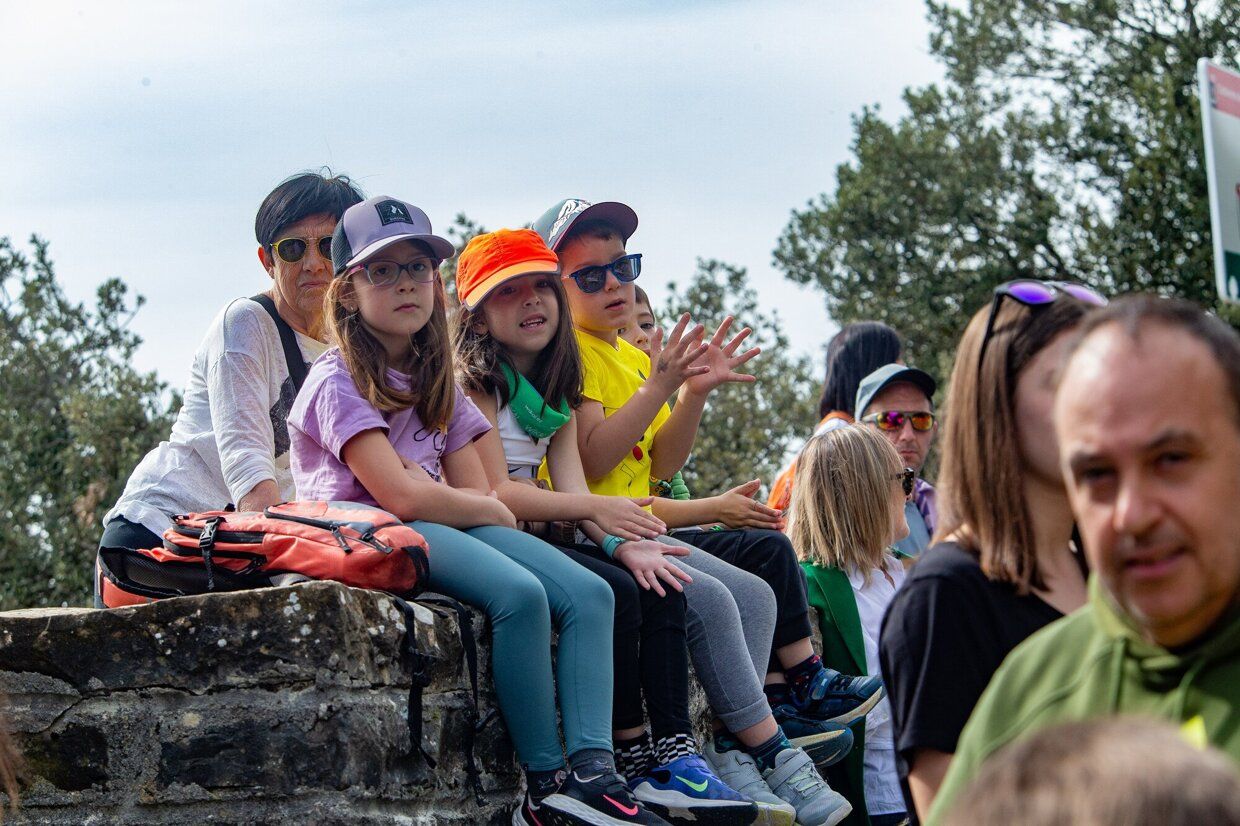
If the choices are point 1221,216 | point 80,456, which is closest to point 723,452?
point 80,456

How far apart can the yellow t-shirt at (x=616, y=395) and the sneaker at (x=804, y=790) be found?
1136mm

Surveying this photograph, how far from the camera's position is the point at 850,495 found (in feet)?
17.1

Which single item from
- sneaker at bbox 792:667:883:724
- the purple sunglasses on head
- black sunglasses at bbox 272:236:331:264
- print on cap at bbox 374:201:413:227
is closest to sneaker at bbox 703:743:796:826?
sneaker at bbox 792:667:883:724

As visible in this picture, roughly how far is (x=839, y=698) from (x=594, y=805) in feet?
4.79

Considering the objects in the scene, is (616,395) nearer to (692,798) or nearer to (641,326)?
(641,326)

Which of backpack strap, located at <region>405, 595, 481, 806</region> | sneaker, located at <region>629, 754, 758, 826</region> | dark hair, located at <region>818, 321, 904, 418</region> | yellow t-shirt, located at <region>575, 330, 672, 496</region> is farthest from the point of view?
dark hair, located at <region>818, 321, 904, 418</region>

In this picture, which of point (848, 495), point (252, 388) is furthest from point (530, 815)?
point (848, 495)

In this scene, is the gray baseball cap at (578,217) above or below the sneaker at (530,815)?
above

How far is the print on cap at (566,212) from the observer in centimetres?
535

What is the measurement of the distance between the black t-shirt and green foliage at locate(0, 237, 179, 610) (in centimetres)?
1229

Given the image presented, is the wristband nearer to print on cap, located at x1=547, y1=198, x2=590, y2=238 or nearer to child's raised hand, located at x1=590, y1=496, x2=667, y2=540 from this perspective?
child's raised hand, located at x1=590, y1=496, x2=667, y2=540

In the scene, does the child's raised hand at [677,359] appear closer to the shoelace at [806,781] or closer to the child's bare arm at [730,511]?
the child's bare arm at [730,511]

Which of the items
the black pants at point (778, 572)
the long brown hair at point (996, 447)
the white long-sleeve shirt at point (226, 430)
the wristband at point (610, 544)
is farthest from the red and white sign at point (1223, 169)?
the white long-sleeve shirt at point (226, 430)

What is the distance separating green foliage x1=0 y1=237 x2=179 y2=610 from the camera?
13555mm
